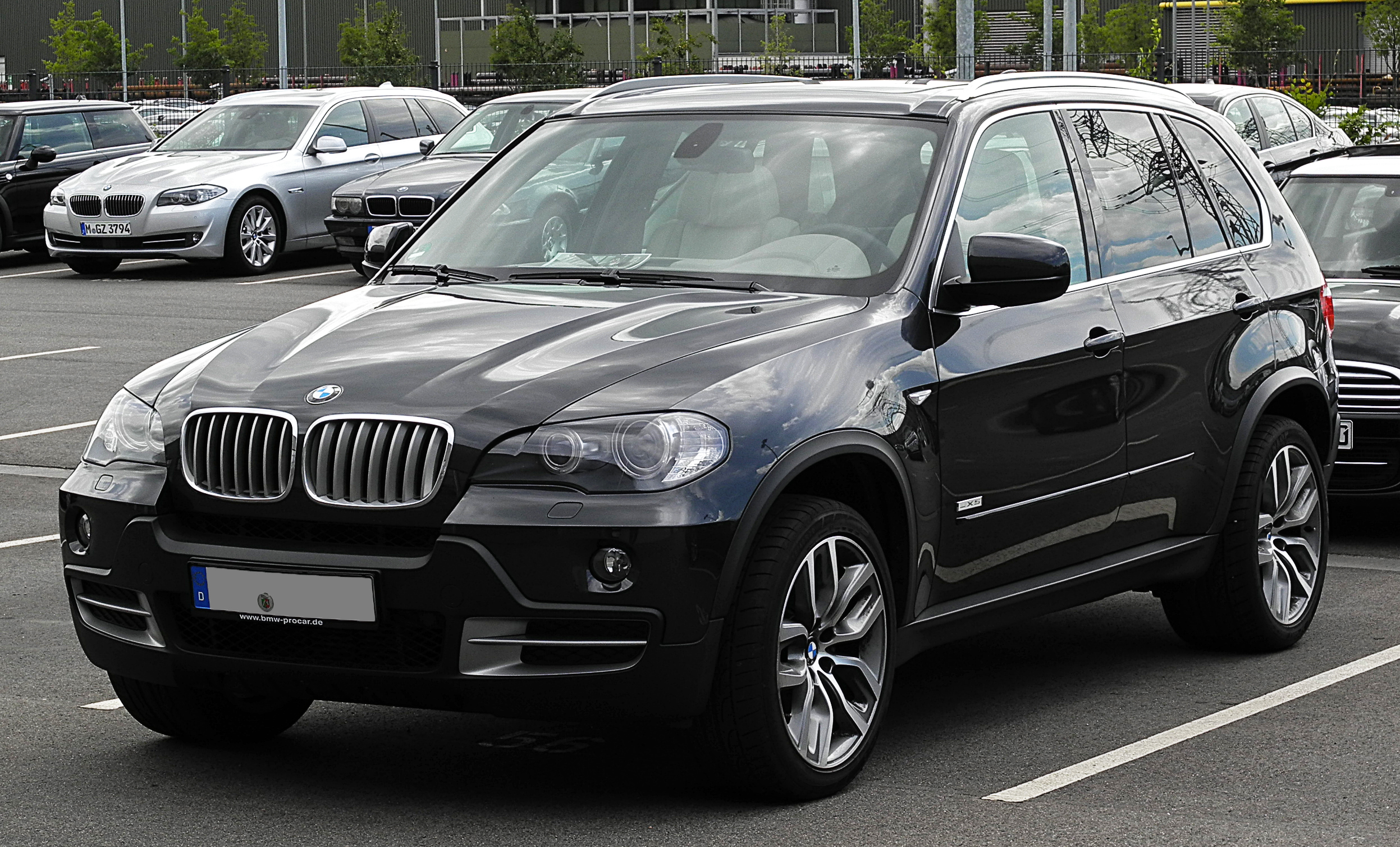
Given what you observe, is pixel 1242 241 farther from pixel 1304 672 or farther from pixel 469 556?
pixel 469 556

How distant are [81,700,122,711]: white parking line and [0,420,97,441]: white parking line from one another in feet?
19.2

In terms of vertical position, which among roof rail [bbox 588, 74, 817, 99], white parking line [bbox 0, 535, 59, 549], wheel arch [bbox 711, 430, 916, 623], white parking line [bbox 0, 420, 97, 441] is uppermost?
roof rail [bbox 588, 74, 817, 99]

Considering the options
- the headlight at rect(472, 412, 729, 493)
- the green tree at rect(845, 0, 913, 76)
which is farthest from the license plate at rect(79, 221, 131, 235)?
the green tree at rect(845, 0, 913, 76)

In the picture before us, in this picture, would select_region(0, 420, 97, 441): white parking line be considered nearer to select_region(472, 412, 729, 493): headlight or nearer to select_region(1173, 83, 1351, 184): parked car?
select_region(472, 412, 729, 493): headlight

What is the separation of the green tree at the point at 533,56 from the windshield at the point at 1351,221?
109ft

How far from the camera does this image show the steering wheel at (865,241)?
5.48 meters

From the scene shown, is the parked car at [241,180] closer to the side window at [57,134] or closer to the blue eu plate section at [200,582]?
the side window at [57,134]

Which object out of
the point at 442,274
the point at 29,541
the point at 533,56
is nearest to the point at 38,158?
the point at 29,541

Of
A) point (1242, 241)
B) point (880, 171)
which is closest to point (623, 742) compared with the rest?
point (880, 171)

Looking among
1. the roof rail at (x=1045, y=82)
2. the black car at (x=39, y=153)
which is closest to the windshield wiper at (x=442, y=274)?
the roof rail at (x=1045, y=82)

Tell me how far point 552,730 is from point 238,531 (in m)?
1.27

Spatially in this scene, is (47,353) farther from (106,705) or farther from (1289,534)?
(1289,534)

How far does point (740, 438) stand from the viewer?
15.3 ft

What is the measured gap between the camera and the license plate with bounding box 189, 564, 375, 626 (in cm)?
459
